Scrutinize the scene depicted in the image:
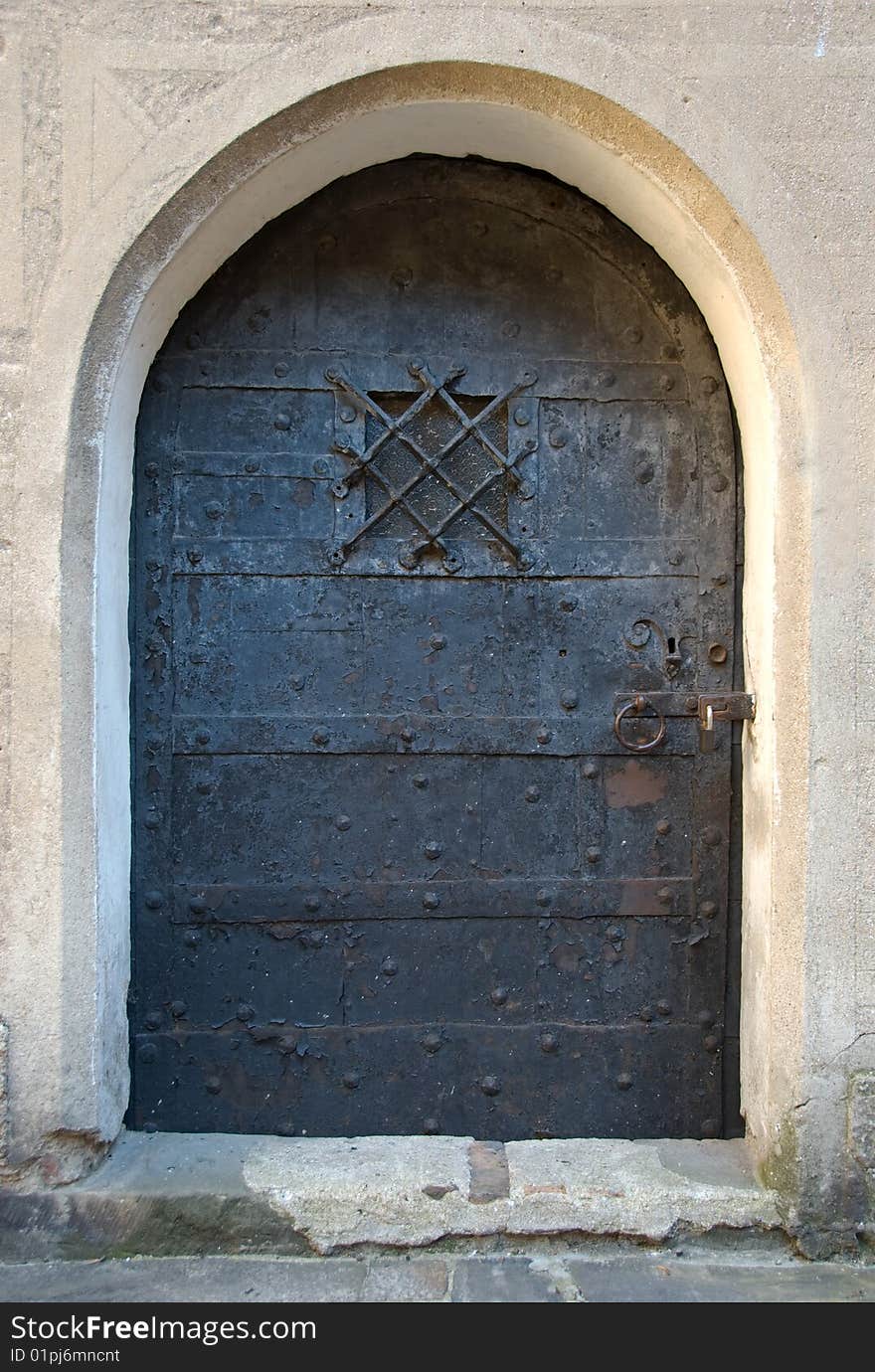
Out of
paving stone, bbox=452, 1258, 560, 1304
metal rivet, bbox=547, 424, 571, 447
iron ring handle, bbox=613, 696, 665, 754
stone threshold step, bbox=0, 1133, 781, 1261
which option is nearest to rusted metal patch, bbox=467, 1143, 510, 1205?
stone threshold step, bbox=0, 1133, 781, 1261

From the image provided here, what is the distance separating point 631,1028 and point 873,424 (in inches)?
53.1

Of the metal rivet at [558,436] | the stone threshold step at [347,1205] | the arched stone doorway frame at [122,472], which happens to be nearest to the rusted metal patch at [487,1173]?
the stone threshold step at [347,1205]

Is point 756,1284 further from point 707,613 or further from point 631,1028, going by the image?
point 707,613

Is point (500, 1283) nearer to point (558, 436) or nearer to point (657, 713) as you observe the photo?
point (657, 713)

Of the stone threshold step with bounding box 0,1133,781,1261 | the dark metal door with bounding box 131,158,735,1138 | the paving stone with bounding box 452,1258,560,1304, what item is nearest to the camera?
the paving stone with bounding box 452,1258,560,1304

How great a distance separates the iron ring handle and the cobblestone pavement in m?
0.98

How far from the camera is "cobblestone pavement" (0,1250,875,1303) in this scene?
172 cm

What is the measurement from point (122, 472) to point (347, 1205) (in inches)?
59.0

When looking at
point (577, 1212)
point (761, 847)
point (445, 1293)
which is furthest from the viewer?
point (761, 847)

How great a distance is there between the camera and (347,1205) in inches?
73.0

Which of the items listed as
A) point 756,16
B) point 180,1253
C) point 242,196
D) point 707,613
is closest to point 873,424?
point 707,613

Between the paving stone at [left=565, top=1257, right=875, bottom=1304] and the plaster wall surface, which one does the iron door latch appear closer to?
the plaster wall surface

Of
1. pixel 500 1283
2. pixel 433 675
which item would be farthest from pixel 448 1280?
pixel 433 675

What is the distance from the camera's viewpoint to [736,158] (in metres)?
1.81
